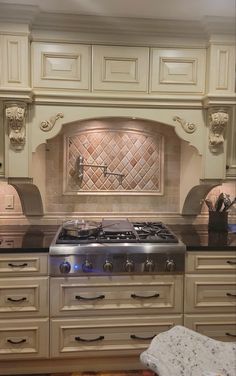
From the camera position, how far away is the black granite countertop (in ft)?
6.77

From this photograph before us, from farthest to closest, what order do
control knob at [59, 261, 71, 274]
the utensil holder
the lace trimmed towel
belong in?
the utensil holder
control knob at [59, 261, 71, 274]
the lace trimmed towel

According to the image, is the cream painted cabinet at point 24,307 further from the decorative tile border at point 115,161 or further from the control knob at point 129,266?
the decorative tile border at point 115,161

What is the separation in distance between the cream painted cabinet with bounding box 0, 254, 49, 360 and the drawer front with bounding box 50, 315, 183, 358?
96mm

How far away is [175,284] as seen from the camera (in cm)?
210

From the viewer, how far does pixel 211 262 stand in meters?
2.13

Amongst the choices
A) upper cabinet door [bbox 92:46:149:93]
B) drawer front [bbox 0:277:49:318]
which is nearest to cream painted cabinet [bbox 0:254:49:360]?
drawer front [bbox 0:277:49:318]

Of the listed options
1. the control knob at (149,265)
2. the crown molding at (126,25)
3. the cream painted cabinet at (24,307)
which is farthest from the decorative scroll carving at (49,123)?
the control knob at (149,265)

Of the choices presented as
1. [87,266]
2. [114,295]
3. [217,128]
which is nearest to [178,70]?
[217,128]

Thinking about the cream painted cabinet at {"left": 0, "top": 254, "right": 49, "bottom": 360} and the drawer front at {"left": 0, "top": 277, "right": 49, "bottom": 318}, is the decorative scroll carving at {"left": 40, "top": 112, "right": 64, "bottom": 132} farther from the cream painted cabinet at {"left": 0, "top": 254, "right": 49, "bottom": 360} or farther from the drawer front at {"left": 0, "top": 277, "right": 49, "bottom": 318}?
the drawer front at {"left": 0, "top": 277, "right": 49, "bottom": 318}

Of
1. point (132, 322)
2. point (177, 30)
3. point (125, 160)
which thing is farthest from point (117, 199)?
point (177, 30)

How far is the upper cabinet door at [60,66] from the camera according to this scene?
87.0 inches

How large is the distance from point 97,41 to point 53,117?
0.61m

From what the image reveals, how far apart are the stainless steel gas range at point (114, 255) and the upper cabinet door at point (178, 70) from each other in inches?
42.5

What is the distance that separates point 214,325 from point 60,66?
207 centimetres
